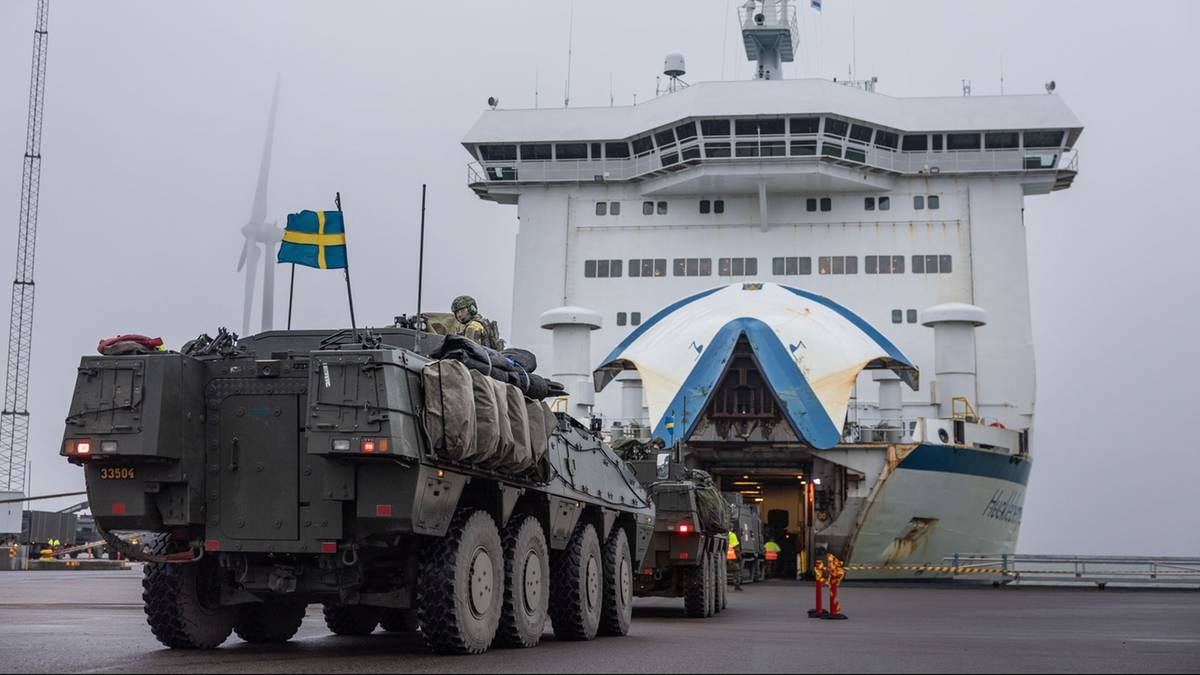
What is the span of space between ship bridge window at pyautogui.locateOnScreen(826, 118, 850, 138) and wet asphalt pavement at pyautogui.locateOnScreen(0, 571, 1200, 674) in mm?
23535

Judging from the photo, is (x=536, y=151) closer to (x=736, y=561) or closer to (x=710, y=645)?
(x=736, y=561)

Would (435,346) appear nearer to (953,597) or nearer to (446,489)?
(446,489)

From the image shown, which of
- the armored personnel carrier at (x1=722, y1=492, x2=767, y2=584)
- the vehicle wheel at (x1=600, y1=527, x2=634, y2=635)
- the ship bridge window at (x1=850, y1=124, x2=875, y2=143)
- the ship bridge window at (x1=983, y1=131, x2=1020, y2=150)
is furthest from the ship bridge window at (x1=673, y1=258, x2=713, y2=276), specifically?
the vehicle wheel at (x1=600, y1=527, x2=634, y2=635)

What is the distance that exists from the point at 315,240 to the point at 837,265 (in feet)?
100

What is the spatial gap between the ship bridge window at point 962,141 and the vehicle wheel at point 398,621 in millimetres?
33493

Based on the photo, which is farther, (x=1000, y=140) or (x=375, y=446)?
(x=1000, y=140)

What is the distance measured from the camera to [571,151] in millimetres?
44469

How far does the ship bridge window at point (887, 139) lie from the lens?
42906 mm

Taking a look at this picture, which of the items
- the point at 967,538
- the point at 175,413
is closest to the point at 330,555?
the point at 175,413

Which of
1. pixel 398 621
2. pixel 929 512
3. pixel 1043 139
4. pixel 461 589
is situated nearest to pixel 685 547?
pixel 398 621

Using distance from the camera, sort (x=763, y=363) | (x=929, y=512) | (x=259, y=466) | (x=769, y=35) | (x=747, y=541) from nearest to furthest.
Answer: (x=259, y=466) < (x=747, y=541) < (x=763, y=363) < (x=929, y=512) < (x=769, y=35)

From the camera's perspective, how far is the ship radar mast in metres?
47.8

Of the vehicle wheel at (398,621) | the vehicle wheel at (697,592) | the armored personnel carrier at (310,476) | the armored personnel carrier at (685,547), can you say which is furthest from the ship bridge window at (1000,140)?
the armored personnel carrier at (310,476)

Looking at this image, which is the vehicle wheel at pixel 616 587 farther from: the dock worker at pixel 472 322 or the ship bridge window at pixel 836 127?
the ship bridge window at pixel 836 127
